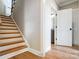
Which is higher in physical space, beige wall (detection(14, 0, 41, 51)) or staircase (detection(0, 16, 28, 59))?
beige wall (detection(14, 0, 41, 51))

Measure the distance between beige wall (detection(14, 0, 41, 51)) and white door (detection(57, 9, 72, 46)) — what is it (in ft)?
7.05

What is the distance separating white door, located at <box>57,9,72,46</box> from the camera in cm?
483

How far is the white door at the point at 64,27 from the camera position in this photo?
190 inches

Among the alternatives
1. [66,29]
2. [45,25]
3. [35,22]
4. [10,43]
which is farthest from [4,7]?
[66,29]

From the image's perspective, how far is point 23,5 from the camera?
13.8 feet

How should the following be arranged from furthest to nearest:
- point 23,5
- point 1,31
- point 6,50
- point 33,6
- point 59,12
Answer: point 59,12
point 23,5
point 1,31
point 33,6
point 6,50

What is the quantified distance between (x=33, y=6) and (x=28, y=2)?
0.43 meters

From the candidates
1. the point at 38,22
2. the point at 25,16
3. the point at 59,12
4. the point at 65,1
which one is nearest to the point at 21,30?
the point at 25,16

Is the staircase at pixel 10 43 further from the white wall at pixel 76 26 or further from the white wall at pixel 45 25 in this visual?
the white wall at pixel 76 26

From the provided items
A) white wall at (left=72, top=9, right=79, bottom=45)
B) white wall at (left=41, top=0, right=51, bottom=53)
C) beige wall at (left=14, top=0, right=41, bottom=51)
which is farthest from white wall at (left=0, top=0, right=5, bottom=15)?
white wall at (left=72, top=9, right=79, bottom=45)

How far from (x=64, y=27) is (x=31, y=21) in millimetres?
2272

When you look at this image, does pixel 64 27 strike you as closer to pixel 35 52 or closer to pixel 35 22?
pixel 35 22

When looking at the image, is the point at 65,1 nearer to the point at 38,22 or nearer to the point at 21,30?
the point at 38,22

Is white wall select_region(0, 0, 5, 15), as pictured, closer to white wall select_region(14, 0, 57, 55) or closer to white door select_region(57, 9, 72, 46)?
white wall select_region(14, 0, 57, 55)
